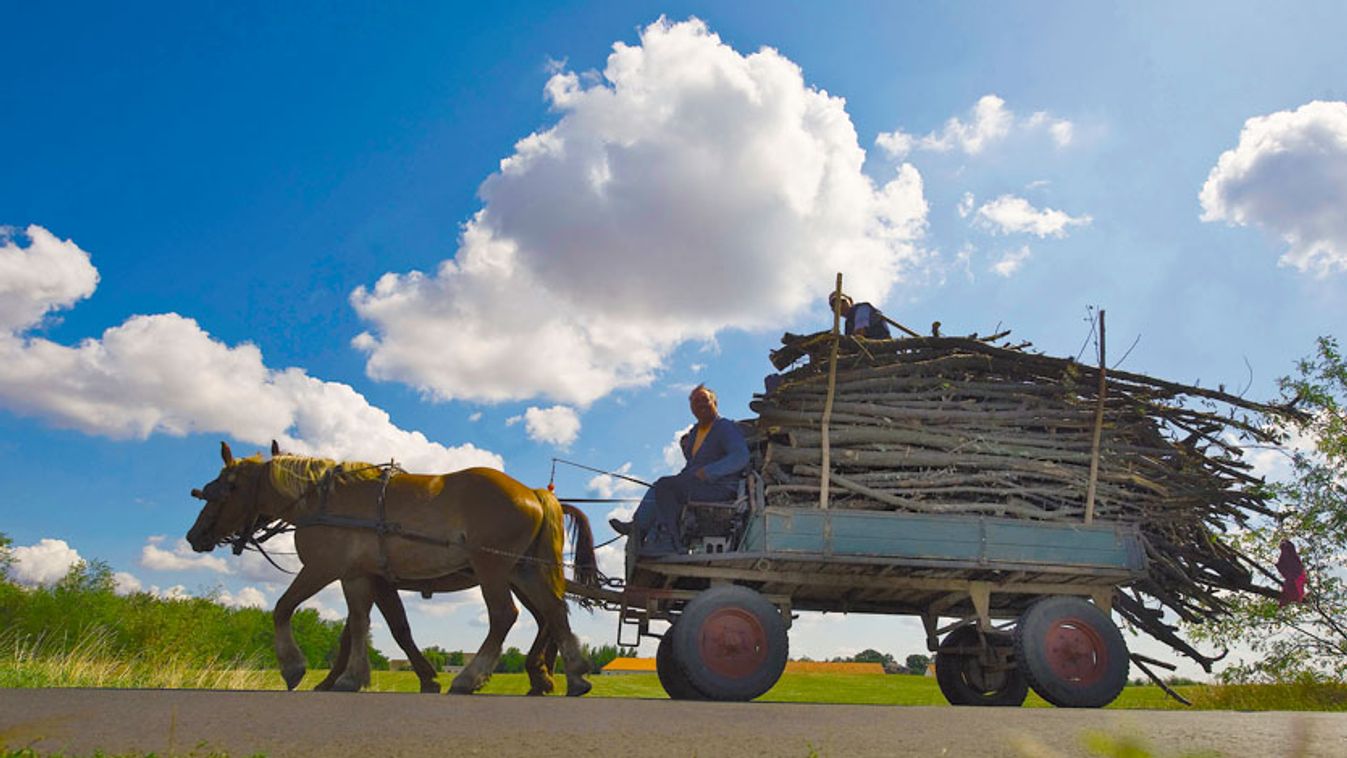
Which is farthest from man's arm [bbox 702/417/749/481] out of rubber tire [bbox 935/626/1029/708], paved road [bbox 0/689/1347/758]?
rubber tire [bbox 935/626/1029/708]

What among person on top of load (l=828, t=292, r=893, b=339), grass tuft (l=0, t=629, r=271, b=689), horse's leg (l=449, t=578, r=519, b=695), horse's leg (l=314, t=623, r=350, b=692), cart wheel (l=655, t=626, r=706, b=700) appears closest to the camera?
horse's leg (l=449, t=578, r=519, b=695)

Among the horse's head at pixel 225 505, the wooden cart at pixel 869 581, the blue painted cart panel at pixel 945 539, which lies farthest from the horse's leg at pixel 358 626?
the blue painted cart panel at pixel 945 539

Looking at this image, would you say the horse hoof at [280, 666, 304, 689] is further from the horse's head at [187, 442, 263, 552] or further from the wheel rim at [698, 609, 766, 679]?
the wheel rim at [698, 609, 766, 679]

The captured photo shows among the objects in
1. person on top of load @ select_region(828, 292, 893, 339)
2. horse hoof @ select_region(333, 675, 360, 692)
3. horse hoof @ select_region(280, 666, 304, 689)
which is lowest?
horse hoof @ select_region(333, 675, 360, 692)

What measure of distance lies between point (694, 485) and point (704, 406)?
846 millimetres

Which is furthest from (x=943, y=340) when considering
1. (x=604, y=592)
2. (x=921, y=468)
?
(x=604, y=592)

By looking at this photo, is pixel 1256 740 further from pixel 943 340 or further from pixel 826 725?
pixel 943 340

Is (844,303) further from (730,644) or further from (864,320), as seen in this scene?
(730,644)

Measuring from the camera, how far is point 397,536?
26.1 ft

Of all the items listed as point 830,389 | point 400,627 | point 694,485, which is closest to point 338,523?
point 400,627

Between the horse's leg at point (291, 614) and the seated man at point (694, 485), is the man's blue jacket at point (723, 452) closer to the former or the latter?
the seated man at point (694, 485)

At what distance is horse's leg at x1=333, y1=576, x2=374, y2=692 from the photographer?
798cm

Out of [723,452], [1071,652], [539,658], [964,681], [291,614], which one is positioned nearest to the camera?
[291,614]

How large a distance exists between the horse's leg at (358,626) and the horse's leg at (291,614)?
0.24 m
